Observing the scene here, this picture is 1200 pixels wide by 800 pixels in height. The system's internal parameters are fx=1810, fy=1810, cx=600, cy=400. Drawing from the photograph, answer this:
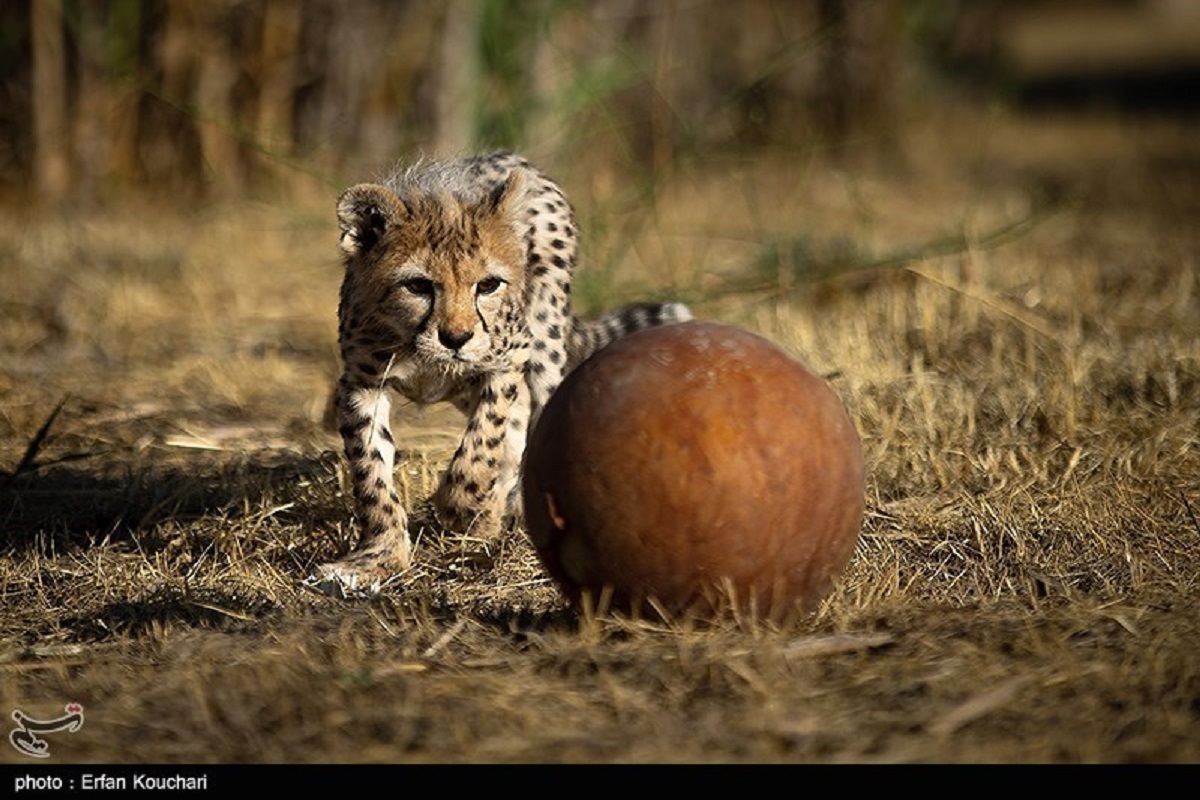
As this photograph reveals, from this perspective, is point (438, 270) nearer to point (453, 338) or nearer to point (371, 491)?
point (453, 338)

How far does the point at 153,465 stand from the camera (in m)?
6.45

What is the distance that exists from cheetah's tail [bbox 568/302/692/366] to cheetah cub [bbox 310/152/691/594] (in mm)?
463

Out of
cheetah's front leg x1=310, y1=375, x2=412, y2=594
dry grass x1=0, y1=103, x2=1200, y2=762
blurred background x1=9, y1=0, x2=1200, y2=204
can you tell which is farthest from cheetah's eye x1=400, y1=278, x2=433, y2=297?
blurred background x1=9, y1=0, x2=1200, y2=204

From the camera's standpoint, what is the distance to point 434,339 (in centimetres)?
530

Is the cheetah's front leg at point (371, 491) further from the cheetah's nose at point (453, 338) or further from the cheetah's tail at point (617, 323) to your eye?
the cheetah's tail at point (617, 323)

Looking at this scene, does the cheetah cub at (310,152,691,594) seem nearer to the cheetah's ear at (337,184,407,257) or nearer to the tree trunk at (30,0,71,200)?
the cheetah's ear at (337,184,407,257)

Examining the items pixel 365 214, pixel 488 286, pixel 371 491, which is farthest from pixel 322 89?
pixel 371 491

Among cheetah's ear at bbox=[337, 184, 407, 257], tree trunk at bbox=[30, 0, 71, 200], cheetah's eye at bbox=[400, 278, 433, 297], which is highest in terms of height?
tree trunk at bbox=[30, 0, 71, 200]

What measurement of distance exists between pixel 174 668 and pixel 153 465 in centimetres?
231

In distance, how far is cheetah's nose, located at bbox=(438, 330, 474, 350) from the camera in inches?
208

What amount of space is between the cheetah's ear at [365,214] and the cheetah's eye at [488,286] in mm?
314

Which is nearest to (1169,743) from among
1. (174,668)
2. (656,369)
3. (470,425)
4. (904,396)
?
(656,369)

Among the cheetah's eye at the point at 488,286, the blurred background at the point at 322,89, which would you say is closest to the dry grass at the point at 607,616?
the blurred background at the point at 322,89

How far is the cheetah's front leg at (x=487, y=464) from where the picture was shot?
554 centimetres
